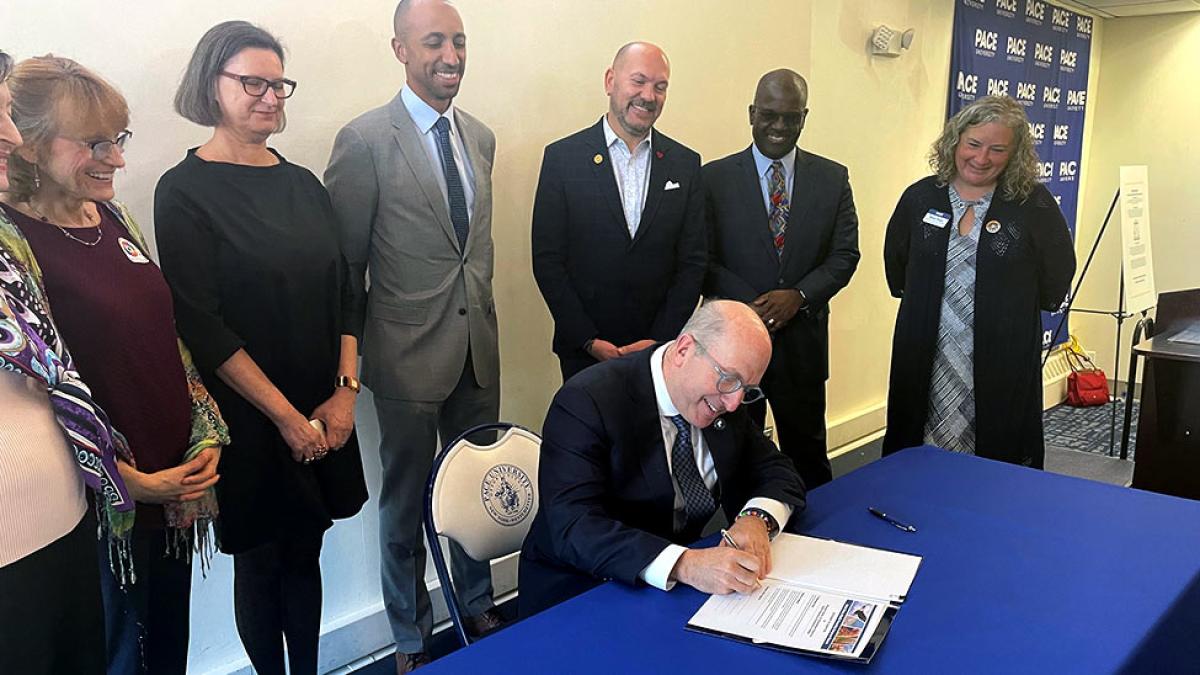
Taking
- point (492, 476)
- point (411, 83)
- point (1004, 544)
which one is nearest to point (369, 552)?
Answer: point (492, 476)

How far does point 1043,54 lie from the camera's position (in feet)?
18.2

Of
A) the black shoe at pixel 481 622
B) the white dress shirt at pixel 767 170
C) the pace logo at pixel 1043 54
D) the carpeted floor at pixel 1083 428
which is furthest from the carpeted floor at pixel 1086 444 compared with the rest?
the black shoe at pixel 481 622

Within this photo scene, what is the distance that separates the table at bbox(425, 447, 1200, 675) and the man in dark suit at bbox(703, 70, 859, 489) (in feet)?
3.25

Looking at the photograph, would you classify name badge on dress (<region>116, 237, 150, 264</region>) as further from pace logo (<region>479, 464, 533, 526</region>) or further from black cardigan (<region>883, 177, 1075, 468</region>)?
black cardigan (<region>883, 177, 1075, 468</region>)

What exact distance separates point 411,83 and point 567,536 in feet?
4.47

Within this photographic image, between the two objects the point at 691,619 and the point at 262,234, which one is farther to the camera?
the point at 262,234

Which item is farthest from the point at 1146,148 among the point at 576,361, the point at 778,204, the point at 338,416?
the point at 338,416

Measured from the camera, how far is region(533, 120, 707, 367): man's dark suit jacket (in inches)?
100

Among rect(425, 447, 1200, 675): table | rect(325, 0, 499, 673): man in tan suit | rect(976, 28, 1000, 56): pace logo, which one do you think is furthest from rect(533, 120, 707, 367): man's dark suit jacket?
rect(976, 28, 1000, 56): pace logo

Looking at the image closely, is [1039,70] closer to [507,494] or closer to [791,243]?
[791,243]

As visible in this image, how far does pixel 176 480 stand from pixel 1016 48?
550cm

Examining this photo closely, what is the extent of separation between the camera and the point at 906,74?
471 centimetres

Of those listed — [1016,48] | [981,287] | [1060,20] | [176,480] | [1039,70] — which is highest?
[1060,20]

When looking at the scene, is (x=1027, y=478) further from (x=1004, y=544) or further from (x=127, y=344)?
(x=127, y=344)
